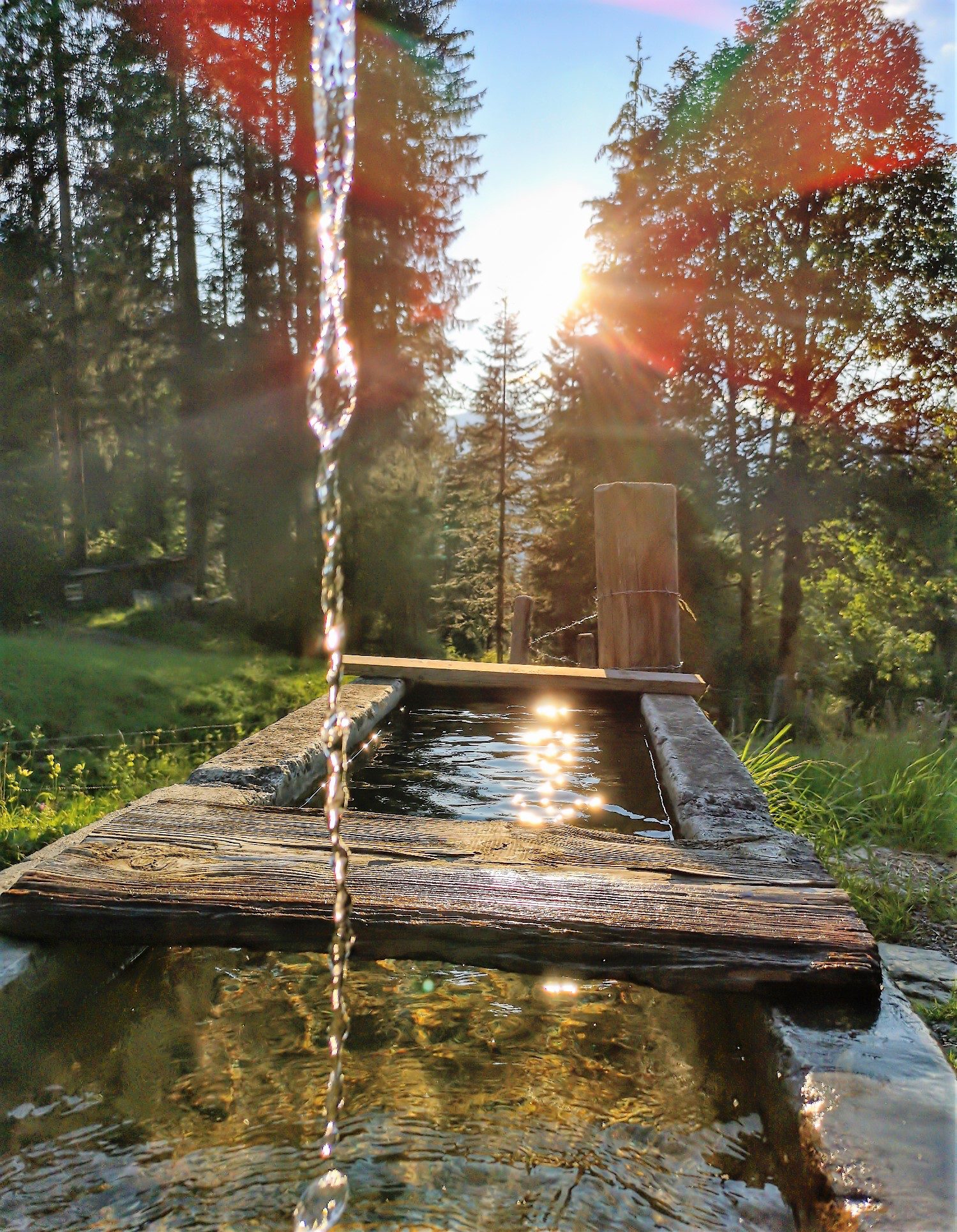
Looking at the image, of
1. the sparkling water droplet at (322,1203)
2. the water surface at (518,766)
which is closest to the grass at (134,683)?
the water surface at (518,766)

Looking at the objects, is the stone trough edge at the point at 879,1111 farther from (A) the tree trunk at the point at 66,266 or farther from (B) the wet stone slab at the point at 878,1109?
(A) the tree trunk at the point at 66,266

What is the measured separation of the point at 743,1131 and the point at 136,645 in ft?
48.9

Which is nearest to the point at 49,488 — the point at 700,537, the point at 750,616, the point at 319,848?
the point at 700,537

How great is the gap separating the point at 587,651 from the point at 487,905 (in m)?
6.96

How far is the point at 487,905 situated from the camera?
5.99 feet

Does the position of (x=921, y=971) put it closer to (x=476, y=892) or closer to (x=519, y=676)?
(x=476, y=892)

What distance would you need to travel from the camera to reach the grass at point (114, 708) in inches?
223

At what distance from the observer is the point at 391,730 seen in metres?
4.52

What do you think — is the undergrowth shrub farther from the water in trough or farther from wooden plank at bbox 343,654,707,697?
the water in trough

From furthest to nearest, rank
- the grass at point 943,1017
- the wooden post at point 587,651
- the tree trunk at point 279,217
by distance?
the tree trunk at point 279,217
the wooden post at point 587,651
the grass at point 943,1017

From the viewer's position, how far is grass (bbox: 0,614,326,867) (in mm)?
5652

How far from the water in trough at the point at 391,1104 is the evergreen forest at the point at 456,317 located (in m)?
11.0

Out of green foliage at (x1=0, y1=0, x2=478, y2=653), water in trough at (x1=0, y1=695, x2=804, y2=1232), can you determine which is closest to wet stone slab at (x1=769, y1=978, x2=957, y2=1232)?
water in trough at (x1=0, y1=695, x2=804, y2=1232)

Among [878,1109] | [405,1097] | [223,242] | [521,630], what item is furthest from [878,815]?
[223,242]
